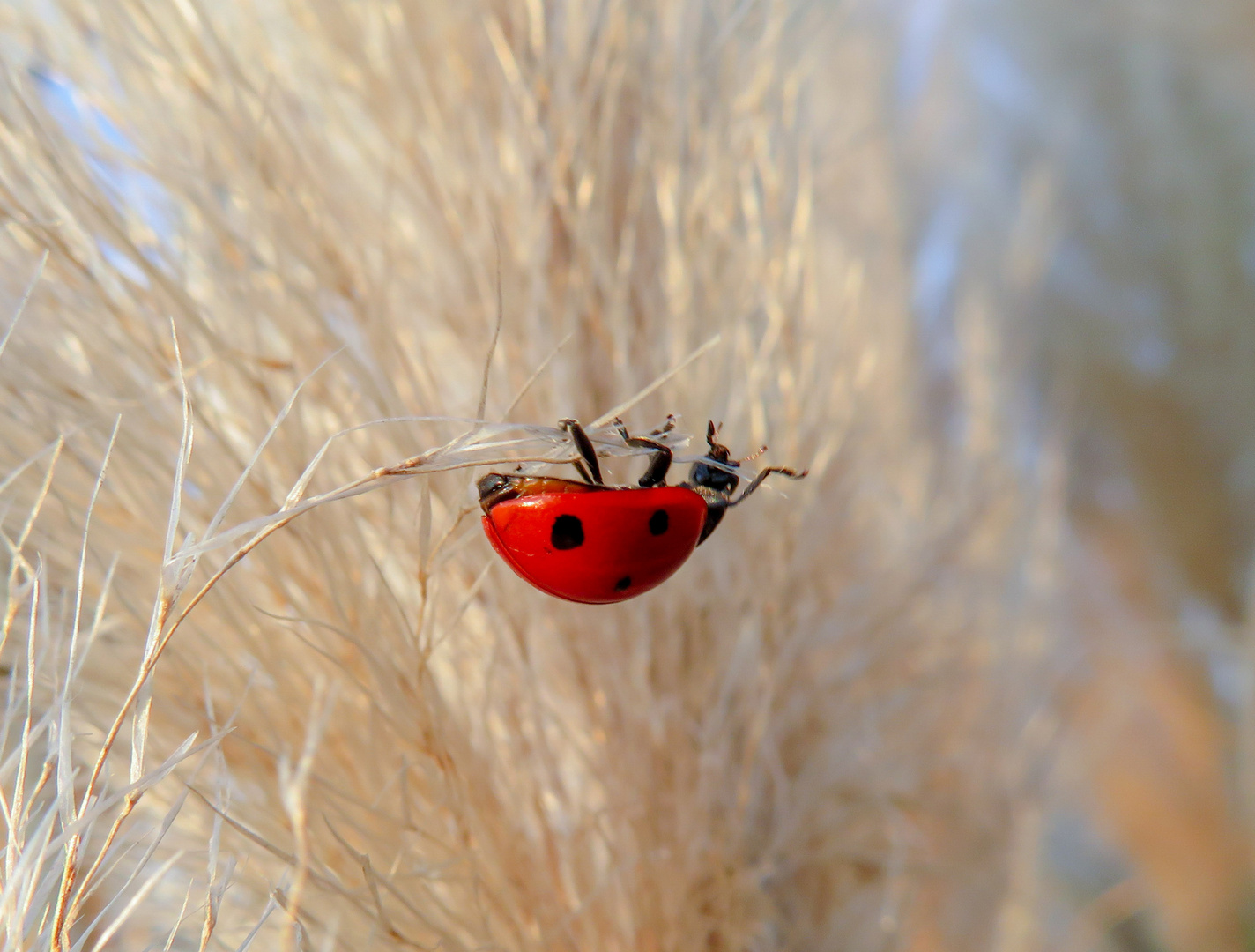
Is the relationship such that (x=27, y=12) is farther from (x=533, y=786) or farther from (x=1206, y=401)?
(x=1206, y=401)

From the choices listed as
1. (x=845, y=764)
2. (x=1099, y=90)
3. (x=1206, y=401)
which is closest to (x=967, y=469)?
(x=845, y=764)

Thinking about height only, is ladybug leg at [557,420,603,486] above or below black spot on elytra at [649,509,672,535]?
below

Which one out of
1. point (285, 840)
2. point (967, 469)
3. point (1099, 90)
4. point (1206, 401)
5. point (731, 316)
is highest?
point (1099, 90)

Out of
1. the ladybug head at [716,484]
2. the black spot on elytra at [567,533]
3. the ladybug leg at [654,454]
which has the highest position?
the ladybug head at [716,484]

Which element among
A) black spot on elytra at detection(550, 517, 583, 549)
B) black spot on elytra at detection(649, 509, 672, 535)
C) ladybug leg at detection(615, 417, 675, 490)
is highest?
ladybug leg at detection(615, 417, 675, 490)
